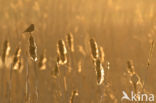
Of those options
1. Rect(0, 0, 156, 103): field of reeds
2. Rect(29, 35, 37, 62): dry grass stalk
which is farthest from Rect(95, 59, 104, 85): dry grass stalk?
Rect(0, 0, 156, 103): field of reeds

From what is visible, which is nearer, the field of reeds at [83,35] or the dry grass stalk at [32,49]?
the dry grass stalk at [32,49]

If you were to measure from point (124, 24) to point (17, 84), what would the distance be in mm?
1736

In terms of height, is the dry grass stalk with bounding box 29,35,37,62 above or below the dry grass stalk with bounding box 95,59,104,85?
above

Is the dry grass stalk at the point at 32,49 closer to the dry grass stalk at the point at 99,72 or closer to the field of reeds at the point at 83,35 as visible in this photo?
the dry grass stalk at the point at 99,72

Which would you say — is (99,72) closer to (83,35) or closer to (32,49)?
(32,49)

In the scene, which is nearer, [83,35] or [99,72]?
[99,72]

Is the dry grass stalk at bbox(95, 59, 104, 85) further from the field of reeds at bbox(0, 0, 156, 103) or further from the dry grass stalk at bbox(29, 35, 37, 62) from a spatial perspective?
the field of reeds at bbox(0, 0, 156, 103)

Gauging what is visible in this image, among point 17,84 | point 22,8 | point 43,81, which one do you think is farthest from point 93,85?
point 22,8

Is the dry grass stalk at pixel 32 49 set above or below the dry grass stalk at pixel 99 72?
above

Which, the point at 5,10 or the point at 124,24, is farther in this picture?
the point at 124,24

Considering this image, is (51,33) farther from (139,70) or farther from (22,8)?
(139,70)

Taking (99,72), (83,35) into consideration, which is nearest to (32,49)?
(99,72)

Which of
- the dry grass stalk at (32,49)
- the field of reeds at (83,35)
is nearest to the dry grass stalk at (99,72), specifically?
the dry grass stalk at (32,49)

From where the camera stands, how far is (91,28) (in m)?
3.43
